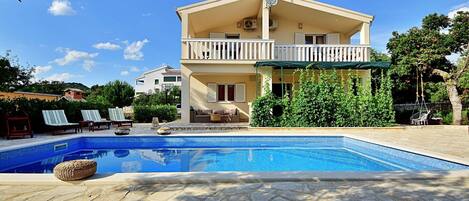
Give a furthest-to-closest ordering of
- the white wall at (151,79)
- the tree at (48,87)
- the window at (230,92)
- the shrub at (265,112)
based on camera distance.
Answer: the white wall at (151,79), the tree at (48,87), the window at (230,92), the shrub at (265,112)

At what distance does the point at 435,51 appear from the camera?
50.4 ft

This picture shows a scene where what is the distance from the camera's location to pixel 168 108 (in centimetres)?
1966

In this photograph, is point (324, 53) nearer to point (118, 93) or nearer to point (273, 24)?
point (273, 24)

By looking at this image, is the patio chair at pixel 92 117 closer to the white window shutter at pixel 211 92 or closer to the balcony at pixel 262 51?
the balcony at pixel 262 51

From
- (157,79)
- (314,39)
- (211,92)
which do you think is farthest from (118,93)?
(157,79)

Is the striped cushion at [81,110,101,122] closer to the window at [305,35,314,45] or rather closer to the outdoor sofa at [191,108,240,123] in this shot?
the outdoor sofa at [191,108,240,123]

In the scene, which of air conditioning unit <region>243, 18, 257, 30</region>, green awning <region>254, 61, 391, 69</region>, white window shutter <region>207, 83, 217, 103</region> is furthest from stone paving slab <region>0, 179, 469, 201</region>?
air conditioning unit <region>243, 18, 257, 30</region>

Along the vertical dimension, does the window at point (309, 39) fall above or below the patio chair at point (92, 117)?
above

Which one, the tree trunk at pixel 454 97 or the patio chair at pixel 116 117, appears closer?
the patio chair at pixel 116 117

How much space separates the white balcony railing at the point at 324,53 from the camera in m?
14.2

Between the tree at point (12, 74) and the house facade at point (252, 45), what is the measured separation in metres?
15.6

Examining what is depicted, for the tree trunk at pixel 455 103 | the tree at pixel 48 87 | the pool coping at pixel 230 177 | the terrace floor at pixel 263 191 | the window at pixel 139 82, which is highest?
the window at pixel 139 82

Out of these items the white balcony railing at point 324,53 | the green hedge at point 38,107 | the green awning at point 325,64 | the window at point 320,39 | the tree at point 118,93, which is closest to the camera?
the green hedge at point 38,107

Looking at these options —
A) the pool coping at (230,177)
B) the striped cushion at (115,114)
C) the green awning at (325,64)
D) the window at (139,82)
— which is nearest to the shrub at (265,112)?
the green awning at (325,64)
